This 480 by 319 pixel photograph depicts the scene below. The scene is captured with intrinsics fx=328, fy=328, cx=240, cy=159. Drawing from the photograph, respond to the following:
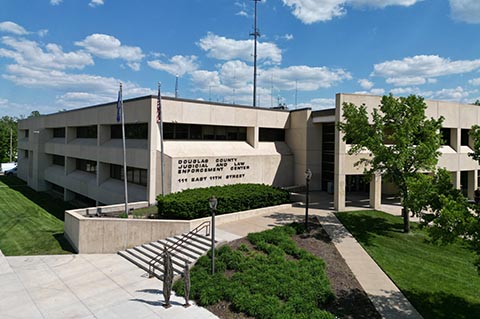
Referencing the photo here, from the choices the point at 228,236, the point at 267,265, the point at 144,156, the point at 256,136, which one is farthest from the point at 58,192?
the point at 267,265

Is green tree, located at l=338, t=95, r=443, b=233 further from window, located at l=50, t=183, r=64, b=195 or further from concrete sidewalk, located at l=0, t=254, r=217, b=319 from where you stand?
window, located at l=50, t=183, r=64, b=195

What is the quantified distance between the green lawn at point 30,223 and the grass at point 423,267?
1552cm

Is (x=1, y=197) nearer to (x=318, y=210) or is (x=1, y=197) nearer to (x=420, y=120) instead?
(x=318, y=210)

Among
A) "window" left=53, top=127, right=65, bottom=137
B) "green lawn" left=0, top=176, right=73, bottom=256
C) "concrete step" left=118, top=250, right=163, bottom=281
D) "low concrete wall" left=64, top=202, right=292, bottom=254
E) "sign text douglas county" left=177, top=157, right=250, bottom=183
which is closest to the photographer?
"concrete step" left=118, top=250, right=163, bottom=281

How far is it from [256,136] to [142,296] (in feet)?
56.5

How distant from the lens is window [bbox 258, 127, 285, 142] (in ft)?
92.1

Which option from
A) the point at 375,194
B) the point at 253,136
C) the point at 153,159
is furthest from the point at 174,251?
the point at 375,194

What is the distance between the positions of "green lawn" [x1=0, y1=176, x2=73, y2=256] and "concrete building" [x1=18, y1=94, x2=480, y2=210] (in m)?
3.36

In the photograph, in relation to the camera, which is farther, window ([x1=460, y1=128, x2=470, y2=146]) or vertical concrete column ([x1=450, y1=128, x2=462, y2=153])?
window ([x1=460, y1=128, x2=470, y2=146])

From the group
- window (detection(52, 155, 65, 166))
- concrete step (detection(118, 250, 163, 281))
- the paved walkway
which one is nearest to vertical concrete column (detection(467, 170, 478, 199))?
the paved walkway

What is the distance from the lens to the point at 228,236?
15852 millimetres

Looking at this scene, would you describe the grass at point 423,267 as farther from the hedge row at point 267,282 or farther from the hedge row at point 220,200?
the hedge row at point 220,200

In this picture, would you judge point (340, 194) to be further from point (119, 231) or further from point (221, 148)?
point (119, 231)

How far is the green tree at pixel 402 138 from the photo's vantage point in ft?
53.5
